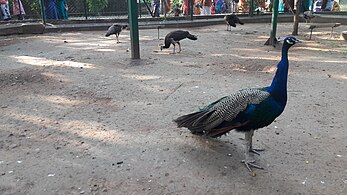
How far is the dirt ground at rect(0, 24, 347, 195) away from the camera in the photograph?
3.20m

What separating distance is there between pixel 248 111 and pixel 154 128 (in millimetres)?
1469

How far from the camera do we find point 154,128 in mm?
4324

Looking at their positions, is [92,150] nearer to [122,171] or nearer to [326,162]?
[122,171]

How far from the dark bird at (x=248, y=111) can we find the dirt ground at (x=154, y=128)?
0.36m

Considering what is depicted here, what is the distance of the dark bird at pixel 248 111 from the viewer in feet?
10.5

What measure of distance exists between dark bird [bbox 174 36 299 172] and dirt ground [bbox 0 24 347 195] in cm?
36

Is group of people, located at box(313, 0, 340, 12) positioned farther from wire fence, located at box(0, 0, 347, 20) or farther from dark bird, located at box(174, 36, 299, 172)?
dark bird, located at box(174, 36, 299, 172)

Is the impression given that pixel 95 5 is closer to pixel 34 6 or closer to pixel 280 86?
pixel 34 6

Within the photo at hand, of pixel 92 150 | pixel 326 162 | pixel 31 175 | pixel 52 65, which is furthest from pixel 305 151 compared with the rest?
pixel 52 65

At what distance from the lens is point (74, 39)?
463 inches

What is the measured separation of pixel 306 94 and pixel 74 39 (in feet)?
27.7

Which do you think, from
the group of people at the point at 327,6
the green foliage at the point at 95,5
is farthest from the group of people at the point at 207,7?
the group of people at the point at 327,6

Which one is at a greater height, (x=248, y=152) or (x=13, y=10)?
(x=13, y=10)

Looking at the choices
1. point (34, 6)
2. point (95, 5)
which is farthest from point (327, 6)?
point (34, 6)
